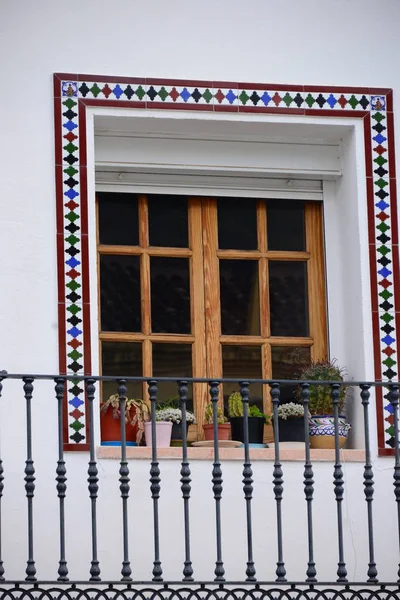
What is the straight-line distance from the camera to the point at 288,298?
36.4 feet

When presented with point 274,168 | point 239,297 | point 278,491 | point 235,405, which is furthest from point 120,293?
point 278,491

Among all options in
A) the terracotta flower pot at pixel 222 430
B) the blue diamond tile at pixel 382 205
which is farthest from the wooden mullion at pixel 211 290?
the blue diamond tile at pixel 382 205

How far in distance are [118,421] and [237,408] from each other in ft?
2.23

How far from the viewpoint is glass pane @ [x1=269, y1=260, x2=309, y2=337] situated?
11062mm

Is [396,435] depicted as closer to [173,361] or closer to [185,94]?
[173,361]

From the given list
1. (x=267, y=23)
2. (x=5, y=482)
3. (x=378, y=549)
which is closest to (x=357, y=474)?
(x=378, y=549)

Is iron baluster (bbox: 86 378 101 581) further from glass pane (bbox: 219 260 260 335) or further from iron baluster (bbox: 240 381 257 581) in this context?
glass pane (bbox: 219 260 260 335)

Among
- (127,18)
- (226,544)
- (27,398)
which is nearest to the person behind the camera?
(27,398)

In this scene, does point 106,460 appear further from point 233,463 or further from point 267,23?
point 267,23

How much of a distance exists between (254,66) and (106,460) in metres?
2.34

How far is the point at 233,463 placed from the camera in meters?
10.3

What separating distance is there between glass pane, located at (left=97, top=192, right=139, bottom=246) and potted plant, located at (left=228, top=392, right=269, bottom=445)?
1.04 meters

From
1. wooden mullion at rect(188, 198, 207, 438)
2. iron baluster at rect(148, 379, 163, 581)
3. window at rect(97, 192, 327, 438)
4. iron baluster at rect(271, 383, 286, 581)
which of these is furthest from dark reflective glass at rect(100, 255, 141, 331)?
iron baluster at rect(271, 383, 286, 581)

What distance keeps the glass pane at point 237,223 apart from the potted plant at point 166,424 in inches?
42.0
